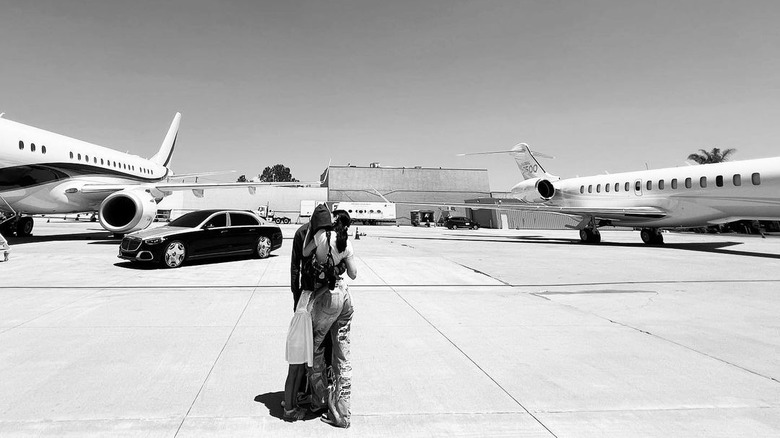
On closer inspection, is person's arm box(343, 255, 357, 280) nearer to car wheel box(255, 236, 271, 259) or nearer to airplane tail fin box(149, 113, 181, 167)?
car wheel box(255, 236, 271, 259)

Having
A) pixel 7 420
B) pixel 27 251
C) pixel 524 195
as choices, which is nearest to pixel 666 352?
pixel 7 420

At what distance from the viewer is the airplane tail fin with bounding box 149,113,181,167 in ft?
92.4

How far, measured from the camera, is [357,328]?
556cm

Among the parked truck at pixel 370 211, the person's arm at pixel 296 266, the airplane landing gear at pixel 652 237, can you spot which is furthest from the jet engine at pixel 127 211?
the parked truck at pixel 370 211

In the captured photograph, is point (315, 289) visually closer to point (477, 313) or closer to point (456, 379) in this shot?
point (456, 379)

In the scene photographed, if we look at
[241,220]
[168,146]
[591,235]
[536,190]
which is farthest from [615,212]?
[168,146]

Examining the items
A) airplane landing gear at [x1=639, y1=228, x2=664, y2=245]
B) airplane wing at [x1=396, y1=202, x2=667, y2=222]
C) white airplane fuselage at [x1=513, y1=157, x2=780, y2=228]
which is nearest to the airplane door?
white airplane fuselage at [x1=513, y1=157, x2=780, y2=228]

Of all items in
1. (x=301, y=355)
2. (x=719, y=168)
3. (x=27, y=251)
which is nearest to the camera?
(x=301, y=355)

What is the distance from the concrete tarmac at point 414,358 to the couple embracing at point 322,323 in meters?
0.19

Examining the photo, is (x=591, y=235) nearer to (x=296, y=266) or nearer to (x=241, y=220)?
(x=241, y=220)

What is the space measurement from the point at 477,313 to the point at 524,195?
23.0m

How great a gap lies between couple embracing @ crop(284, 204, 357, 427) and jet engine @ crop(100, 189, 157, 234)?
1545 centimetres

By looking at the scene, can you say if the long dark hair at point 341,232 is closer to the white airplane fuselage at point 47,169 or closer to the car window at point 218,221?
the car window at point 218,221

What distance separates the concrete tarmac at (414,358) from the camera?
3066 mm
